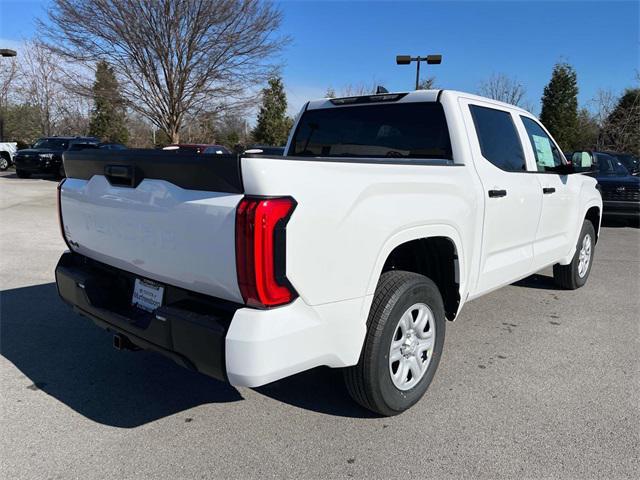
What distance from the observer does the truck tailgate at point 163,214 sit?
2189mm

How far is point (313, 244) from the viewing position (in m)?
2.23

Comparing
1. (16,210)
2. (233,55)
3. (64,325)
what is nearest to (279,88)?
(233,55)

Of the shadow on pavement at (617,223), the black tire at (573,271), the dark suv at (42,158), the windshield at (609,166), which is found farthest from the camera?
the dark suv at (42,158)

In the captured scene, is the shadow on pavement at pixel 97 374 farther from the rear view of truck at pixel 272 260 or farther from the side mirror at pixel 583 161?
the side mirror at pixel 583 161

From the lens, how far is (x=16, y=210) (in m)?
11.5

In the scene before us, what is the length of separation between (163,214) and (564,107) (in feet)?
101

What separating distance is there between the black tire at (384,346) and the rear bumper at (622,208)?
1041 centimetres

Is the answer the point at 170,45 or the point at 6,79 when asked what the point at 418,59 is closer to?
the point at 170,45

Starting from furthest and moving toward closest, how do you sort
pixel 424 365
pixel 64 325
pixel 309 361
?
pixel 64 325
pixel 424 365
pixel 309 361

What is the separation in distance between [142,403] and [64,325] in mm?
1692

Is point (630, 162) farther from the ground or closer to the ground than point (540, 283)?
farther from the ground

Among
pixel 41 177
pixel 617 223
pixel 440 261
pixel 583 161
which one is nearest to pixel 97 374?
pixel 440 261

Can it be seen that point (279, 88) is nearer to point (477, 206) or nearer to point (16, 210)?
point (16, 210)

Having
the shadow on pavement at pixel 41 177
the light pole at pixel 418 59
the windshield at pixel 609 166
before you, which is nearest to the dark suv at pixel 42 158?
the shadow on pavement at pixel 41 177
